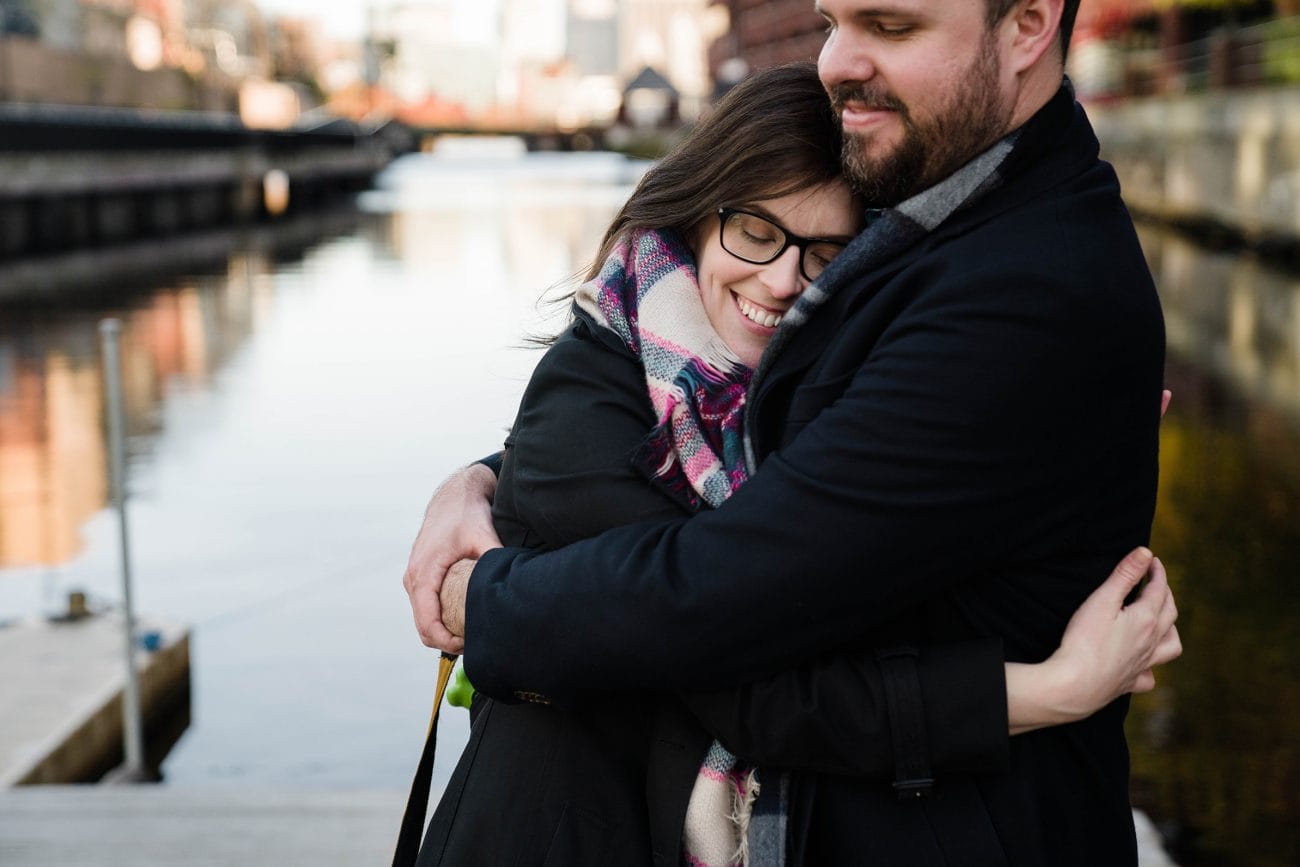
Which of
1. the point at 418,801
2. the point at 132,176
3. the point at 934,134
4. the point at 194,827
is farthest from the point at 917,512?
the point at 132,176

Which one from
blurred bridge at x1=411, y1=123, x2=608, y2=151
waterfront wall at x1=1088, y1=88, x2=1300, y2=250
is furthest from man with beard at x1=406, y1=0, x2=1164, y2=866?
blurred bridge at x1=411, y1=123, x2=608, y2=151

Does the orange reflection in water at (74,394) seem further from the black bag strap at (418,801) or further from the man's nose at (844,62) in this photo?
the man's nose at (844,62)

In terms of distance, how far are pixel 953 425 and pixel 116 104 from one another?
162 feet

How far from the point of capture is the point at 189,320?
1797 cm

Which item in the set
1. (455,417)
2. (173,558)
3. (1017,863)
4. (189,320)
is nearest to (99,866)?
(1017,863)

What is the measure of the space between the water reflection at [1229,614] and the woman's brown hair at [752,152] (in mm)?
3579

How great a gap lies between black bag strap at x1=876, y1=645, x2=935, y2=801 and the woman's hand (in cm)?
10

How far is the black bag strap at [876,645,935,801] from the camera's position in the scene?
5.33 feet

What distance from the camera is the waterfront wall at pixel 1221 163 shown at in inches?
808

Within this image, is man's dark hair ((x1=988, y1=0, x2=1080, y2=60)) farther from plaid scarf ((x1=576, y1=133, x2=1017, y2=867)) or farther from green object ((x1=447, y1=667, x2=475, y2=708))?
green object ((x1=447, y1=667, x2=475, y2=708))

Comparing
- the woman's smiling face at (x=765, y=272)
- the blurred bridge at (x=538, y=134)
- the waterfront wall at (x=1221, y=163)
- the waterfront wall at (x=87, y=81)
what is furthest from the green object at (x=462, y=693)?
the blurred bridge at (x=538, y=134)

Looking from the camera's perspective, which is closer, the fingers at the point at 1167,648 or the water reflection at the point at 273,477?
the fingers at the point at 1167,648

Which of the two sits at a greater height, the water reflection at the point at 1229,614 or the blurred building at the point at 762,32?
the blurred building at the point at 762,32

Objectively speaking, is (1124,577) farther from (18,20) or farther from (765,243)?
(18,20)
